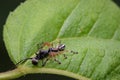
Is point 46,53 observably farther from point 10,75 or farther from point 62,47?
point 10,75

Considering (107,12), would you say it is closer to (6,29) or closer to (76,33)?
(76,33)

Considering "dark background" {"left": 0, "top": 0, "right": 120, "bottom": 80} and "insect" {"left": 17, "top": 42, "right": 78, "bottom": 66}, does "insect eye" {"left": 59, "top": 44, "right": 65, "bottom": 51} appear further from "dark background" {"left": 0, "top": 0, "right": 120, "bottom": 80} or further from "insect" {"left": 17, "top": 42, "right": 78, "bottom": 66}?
"dark background" {"left": 0, "top": 0, "right": 120, "bottom": 80}

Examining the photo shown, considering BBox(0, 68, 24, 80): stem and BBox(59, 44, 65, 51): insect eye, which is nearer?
BBox(0, 68, 24, 80): stem

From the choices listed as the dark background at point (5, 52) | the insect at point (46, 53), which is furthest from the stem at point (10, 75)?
the dark background at point (5, 52)

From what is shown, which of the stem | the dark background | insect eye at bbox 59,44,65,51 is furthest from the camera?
the dark background

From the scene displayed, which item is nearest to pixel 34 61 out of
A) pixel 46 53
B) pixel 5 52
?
pixel 46 53

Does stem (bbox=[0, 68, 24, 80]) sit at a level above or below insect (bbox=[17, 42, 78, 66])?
below

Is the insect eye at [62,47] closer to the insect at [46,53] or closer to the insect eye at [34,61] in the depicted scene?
the insect at [46,53]

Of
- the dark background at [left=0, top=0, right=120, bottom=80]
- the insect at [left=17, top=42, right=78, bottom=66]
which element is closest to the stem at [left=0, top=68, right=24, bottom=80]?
the insect at [left=17, top=42, right=78, bottom=66]

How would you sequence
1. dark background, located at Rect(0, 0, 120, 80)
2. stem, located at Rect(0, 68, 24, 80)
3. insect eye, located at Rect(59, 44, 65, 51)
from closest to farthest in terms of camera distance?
stem, located at Rect(0, 68, 24, 80)
insect eye, located at Rect(59, 44, 65, 51)
dark background, located at Rect(0, 0, 120, 80)

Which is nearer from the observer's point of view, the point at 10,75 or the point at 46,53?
the point at 10,75

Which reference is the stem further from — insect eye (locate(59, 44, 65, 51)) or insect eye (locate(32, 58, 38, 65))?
insect eye (locate(59, 44, 65, 51))

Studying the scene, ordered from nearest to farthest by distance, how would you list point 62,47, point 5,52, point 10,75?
1. point 10,75
2. point 62,47
3. point 5,52
